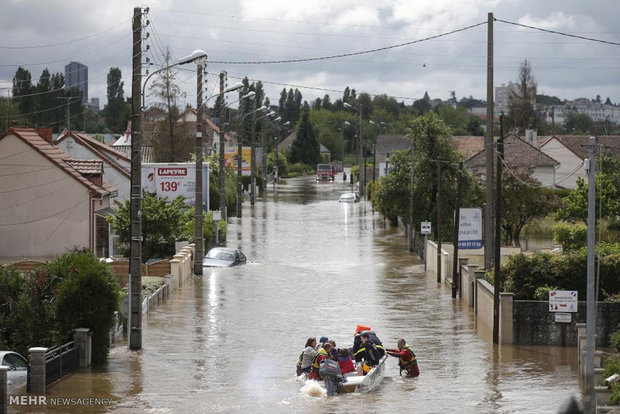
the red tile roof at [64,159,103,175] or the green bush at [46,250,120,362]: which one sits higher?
the red tile roof at [64,159,103,175]

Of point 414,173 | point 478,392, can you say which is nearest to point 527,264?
point 478,392

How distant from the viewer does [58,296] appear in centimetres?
2512

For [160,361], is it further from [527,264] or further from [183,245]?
[183,245]

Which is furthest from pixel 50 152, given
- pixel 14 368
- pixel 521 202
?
pixel 521 202

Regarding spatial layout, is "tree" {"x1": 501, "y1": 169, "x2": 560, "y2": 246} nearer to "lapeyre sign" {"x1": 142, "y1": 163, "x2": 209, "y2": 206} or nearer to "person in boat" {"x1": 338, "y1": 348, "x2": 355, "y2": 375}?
"lapeyre sign" {"x1": 142, "y1": 163, "x2": 209, "y2": 206}

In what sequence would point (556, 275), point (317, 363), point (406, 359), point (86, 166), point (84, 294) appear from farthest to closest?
point (86, 166)
point (556, 275)
point (406, 359)
point (84, 294)
point (317, 363)

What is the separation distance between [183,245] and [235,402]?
2814 cm

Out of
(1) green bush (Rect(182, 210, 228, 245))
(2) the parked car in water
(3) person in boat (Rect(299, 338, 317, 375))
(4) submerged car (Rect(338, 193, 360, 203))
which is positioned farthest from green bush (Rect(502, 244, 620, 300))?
(4) submerged car (Rect(338, 193, 360, 203))

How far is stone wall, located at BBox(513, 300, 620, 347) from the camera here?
3111cm

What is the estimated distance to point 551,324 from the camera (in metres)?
31.3

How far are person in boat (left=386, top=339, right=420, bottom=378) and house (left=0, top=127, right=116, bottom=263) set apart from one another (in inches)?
976

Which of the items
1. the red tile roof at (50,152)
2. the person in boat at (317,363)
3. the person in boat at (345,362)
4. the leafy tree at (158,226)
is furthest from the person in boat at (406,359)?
the red tile roof at (50,152)

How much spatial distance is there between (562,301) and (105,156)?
4254 centimetres

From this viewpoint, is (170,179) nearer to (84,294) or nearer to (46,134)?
(46,134)
